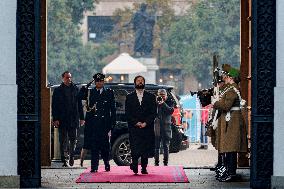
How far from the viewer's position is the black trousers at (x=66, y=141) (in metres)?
20.4

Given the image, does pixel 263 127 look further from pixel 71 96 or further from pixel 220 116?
pixel 71 96

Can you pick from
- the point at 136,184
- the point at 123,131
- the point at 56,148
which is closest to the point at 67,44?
the point at 123,131

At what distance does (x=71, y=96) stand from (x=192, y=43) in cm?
5153

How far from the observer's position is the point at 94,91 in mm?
18594

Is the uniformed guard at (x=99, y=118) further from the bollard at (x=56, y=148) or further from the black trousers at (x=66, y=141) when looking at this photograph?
the bollard at (x=56, y=148)

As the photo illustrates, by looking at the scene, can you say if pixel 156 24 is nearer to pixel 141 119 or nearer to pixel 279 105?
pixel 141 119

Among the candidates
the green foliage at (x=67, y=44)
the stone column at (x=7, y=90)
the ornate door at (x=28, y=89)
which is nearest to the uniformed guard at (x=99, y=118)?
the ornate door at (x=28, y=89)

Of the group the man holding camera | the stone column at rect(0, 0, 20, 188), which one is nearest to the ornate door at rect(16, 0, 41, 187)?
the stone column at rect(0, 0, 20, 188)

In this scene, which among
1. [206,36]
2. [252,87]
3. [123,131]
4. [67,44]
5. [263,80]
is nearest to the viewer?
[263,80]

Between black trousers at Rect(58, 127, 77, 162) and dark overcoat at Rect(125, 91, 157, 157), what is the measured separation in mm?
2626

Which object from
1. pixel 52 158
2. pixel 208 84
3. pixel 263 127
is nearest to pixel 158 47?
pixel 208 84

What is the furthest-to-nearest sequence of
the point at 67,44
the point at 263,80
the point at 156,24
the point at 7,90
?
the point at 156,24
the point at 67,44
the point at 263,80
the point at 7,90

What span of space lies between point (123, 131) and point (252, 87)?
5924 mm

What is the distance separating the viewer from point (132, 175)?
18.1m
